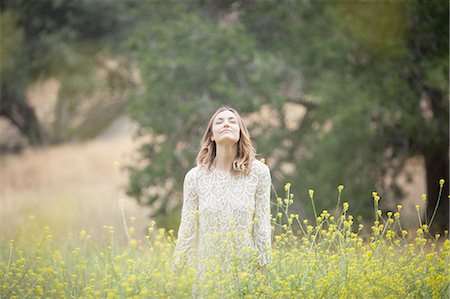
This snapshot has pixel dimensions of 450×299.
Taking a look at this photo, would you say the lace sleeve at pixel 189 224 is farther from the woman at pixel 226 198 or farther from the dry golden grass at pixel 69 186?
the dry golden grass at pixel 69 186

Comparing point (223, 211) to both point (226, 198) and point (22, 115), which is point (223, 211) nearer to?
point (226, 198)

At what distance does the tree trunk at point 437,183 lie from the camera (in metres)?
12.3

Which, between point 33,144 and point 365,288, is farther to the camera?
point 33,144

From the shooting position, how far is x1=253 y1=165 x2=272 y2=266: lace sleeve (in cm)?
527

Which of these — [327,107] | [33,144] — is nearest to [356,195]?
[327,107]

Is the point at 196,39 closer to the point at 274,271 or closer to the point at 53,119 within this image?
the point at 274,271

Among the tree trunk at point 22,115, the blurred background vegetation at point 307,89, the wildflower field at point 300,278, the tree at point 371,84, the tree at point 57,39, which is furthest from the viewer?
the tree trunk at point 22,115

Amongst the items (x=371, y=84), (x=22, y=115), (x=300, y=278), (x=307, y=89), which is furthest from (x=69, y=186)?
(x=300, y=278)

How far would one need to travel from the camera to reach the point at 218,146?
540 cm

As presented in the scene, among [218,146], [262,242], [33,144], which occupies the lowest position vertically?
[262,242]

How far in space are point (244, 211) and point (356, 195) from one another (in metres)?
6.68

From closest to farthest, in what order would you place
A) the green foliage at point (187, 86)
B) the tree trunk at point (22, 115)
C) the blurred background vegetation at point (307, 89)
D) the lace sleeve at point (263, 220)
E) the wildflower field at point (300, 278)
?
the wildflower field at point (300, 278) < the lace sleeve at point (263, 220) < the blurred background vegetation at point (307, 89) < the green foliage at point (187, 86) < the tree trunk at point (22, 115)

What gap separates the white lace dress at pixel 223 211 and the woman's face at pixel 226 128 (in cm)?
23

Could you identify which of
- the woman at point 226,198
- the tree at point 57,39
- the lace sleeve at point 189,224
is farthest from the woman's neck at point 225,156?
the tree at point 57,39
